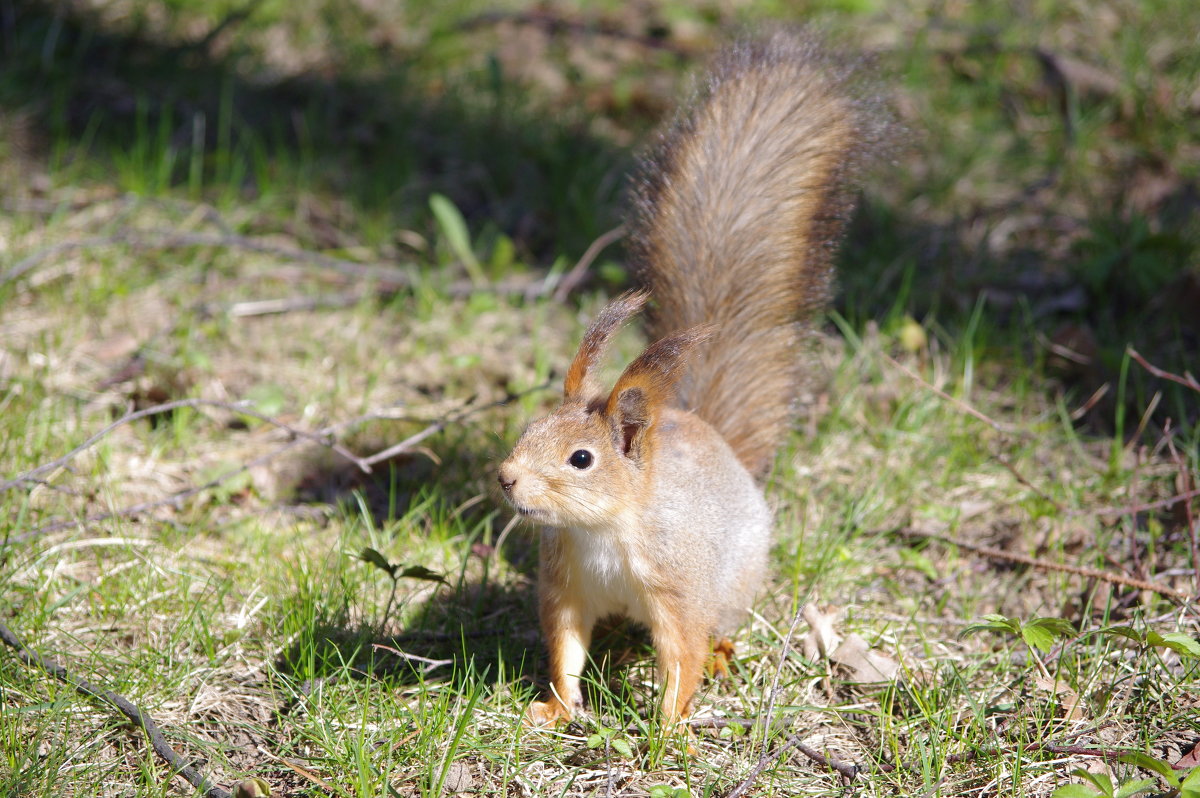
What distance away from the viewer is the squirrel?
1.99 metres

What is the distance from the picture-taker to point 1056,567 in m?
2.29

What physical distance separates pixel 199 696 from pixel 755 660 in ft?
3.59

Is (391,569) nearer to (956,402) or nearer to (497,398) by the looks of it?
(497,398)

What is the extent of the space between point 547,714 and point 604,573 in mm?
306

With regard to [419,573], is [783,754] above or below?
below

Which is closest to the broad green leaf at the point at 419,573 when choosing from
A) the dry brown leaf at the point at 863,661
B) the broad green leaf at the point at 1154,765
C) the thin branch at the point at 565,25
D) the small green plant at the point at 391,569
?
the small green plant at the point at 391,569

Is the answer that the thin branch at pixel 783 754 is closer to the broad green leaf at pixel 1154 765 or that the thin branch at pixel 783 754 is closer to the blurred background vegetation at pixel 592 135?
the broad green leaf at pixel 1154 765

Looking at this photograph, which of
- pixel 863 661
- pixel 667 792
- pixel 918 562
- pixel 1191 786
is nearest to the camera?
pixel 1191 786

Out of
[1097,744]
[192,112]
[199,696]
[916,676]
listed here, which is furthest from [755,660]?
[192,112]

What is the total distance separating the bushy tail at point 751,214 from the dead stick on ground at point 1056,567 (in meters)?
0.51

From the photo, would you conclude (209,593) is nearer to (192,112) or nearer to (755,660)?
(755,660)

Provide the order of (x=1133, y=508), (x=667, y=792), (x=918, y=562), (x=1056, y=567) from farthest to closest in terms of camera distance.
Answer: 1. (x=918, y=562)
2. (x=1133, y=508)
3. (x=1056, y=567)
4. (x=667, y=792)

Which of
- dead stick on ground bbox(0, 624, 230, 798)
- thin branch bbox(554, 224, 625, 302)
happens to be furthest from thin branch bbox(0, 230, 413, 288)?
dead stick on ground bbox(0, 624, 230, 798)

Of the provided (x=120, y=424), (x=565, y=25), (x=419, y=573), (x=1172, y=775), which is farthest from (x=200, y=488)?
(x=565, y=25)
